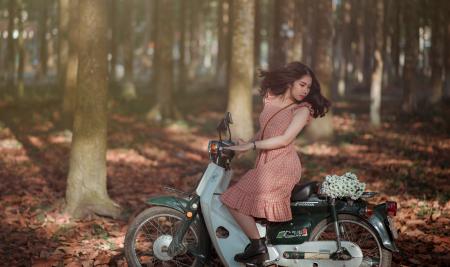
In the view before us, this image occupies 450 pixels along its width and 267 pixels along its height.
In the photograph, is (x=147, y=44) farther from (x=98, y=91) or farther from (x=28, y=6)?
(x=98, y=91)

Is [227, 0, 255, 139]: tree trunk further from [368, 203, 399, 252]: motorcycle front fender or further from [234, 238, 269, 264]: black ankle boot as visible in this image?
[368, 203, 399, 252]: motorcycle front fender

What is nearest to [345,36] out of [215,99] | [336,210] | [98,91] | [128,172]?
[215,99]

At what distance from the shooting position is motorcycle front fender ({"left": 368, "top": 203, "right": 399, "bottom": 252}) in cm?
514

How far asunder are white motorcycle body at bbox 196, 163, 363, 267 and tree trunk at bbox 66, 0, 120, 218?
3153 mm

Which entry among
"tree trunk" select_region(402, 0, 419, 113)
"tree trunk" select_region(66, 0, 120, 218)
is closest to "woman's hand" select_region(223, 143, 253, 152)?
"tree trunk" select_region(66, 0, 120, 218)

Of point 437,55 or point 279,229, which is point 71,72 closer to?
point 279,229

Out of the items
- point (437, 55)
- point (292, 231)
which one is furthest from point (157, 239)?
point (437, 55)

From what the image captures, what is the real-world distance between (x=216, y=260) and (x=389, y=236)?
1.96m

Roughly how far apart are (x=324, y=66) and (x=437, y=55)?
9.51 metres

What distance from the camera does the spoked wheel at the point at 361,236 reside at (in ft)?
17.2

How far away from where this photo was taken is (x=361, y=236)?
538 centimetres

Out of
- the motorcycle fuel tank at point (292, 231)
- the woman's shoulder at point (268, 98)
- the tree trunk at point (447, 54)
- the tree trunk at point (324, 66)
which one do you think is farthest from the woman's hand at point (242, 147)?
the tree trunk at point (447, 54)

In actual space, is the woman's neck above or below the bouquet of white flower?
above

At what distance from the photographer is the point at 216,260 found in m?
6.39
